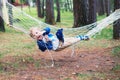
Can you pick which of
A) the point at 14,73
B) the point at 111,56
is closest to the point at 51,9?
the point at 111,56

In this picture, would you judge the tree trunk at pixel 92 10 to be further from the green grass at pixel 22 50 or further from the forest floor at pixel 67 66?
the forest floor at pixel 67 66

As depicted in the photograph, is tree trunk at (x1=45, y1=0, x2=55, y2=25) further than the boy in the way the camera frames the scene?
Yes

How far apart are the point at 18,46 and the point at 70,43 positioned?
2880 mm

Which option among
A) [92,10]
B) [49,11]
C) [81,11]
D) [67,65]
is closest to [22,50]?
[67,65]

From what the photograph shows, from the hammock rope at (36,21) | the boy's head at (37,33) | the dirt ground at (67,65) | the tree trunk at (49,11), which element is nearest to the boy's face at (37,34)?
the boy's head at (37,33)

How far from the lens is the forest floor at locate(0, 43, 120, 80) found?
18.1 feet

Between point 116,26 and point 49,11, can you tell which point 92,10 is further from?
point 49,11

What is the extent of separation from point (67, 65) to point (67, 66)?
0.28 feet

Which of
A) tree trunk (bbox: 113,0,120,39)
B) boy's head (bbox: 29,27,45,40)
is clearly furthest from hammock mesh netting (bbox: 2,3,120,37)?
tree trunk (bbox: 113,0,120,39)

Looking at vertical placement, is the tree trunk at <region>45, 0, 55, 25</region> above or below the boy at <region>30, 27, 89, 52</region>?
below

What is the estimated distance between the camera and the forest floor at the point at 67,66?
5527 millimetres

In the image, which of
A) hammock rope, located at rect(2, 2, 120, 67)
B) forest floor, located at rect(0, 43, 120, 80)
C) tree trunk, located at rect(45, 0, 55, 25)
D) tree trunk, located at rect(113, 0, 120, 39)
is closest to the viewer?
forest floor, located at rect(0, 43, 120, 80)

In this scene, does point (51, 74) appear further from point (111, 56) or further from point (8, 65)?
point (111, 56)

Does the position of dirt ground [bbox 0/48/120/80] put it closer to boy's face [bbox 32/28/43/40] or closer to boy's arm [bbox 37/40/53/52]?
boy's arm [bbox 37/40/53/52]
